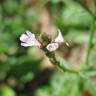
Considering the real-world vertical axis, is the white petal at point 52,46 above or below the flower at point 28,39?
below

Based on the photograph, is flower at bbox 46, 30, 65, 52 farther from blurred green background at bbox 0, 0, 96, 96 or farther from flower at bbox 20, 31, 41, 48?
blurred green background at bbox 0, 0, 96, 96

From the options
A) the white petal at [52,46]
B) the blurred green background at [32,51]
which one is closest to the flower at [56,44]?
the white petal at [52,46]

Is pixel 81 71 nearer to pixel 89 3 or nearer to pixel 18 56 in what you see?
pixel 18 56

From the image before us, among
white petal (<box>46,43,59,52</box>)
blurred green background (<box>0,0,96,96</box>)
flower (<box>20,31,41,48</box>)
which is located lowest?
blurred green background (<box>0,0,96,96</box>)

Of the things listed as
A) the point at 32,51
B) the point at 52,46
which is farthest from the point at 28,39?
the point at 32,51

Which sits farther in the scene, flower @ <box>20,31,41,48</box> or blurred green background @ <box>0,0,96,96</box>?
blurred green background @ <box>0,0,96,96</box>

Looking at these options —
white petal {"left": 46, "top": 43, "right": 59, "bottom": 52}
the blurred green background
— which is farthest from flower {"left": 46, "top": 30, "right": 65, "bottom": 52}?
the blurred green background

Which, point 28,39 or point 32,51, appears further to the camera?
point 32,51

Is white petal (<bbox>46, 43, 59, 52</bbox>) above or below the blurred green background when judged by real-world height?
above

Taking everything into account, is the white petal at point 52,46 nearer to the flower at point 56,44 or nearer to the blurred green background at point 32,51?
the flower at point 56,44

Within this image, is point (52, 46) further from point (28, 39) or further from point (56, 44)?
point (28, 39)

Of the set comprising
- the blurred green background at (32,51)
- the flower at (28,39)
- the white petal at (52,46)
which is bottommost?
the blurred green background at (32,51)
